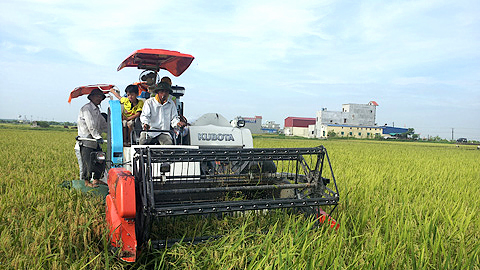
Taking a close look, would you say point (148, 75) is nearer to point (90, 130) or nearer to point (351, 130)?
point (90, 130)

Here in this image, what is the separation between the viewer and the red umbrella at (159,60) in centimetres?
558

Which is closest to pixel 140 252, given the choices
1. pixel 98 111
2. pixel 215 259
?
pixel 215 259

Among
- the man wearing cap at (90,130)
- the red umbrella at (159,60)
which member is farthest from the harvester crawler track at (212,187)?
the man wearing cap at (90,130)

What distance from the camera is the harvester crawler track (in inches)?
117

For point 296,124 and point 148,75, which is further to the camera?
point 296,124

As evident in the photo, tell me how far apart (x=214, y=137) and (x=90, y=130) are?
2.14 metres

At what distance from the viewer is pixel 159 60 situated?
20.3 ft

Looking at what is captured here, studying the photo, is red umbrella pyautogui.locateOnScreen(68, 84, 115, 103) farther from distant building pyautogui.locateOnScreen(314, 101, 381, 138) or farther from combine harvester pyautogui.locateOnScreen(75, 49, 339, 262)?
distant building pyautogui.locateOnScreen(314, 101, 381, 138)

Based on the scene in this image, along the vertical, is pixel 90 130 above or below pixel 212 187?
above

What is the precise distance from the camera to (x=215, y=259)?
9.27ft

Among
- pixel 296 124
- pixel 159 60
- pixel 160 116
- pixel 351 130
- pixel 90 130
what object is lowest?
pixel 351 130

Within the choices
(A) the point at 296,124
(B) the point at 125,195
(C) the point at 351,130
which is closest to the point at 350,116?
(C) the point at 351,130

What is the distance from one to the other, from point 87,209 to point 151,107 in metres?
1.93

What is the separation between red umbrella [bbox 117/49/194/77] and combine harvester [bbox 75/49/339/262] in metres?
0.03
